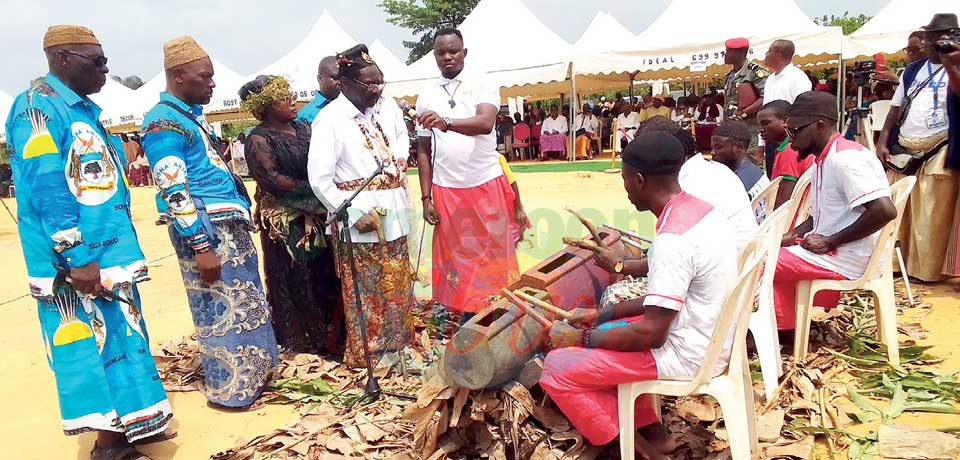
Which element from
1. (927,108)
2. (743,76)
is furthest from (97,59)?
(927,108)

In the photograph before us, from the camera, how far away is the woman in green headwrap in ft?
13.6

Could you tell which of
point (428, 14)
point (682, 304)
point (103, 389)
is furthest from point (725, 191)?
point (428, 14)

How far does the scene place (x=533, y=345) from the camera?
302 cm

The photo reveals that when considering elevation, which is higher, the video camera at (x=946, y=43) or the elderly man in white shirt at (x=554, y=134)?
the video camera at (x=946, y=43)

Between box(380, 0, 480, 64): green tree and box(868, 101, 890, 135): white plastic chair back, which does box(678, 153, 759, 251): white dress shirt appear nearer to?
box(868, 101, 890, 135): white plastic chair back

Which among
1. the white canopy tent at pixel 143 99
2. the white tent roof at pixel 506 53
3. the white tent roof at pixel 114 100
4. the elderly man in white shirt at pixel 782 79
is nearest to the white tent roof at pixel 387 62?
the white tent roof at pixel 506 53

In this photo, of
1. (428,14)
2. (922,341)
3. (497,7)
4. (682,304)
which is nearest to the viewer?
(682,304)

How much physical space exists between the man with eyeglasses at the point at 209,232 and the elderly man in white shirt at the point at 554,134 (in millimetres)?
16255

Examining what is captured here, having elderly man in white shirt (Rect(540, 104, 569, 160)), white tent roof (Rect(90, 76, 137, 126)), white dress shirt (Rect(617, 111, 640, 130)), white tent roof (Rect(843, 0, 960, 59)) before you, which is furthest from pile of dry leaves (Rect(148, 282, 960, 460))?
white tent roof (Rect(90, 76, 137, 126))

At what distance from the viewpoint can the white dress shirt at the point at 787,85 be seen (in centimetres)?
602

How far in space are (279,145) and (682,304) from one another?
113 inches

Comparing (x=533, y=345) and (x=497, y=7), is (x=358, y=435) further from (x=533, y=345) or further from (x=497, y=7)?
(x=497, y=7)

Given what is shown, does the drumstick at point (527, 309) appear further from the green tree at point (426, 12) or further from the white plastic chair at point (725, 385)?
the green tree at point (426, 12)

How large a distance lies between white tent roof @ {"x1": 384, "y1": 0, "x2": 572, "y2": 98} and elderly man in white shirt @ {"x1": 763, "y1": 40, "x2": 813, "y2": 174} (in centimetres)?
999
